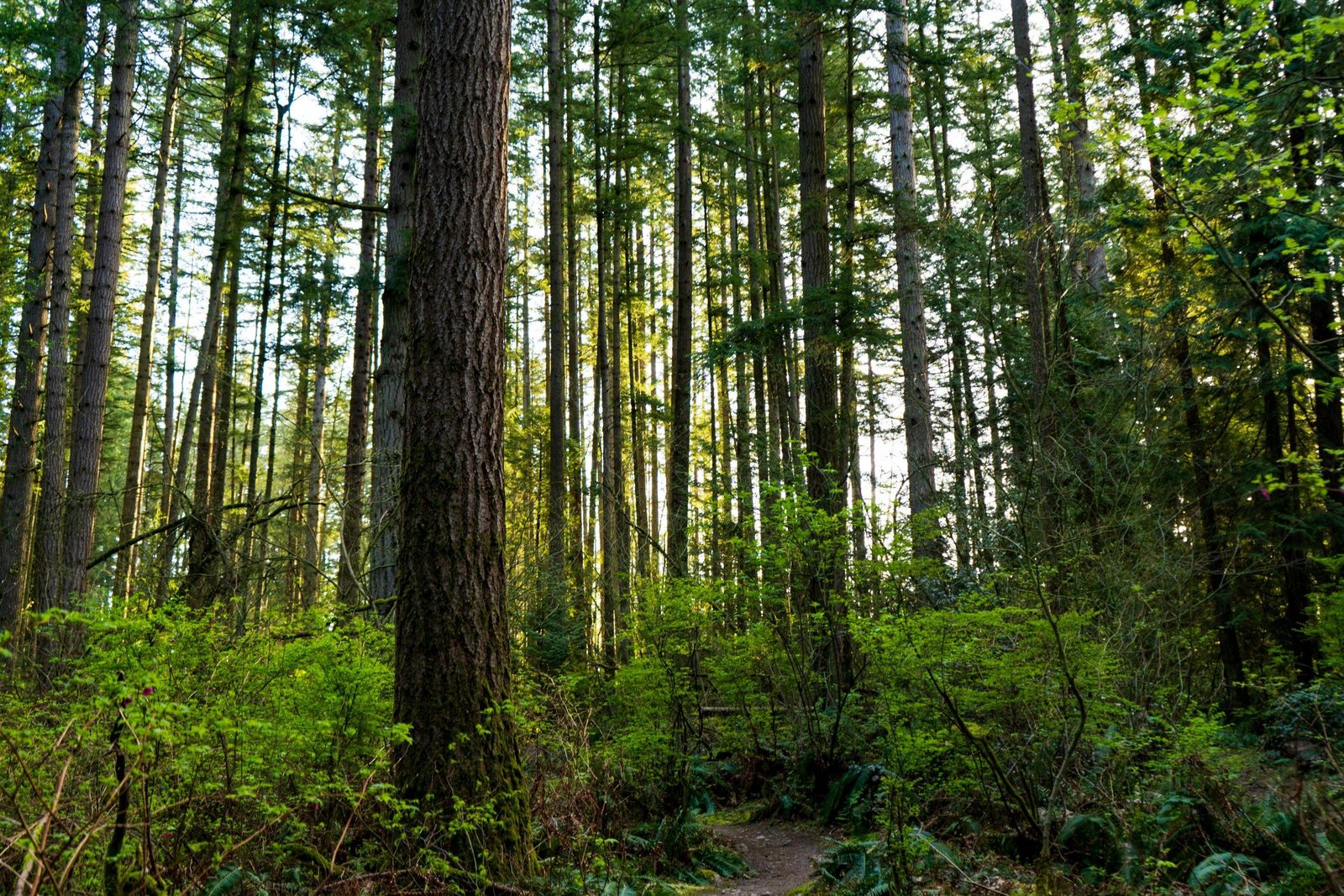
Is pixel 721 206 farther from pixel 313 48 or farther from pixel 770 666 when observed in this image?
pixel 770 666

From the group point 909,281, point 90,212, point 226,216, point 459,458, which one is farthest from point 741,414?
point 90,212

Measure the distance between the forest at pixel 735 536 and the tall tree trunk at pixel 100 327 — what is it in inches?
2.2

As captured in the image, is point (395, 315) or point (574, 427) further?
point (574, 427)

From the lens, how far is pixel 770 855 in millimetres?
5656

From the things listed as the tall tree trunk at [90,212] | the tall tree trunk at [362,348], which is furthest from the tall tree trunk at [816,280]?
the tall tree trunk at [90,212]

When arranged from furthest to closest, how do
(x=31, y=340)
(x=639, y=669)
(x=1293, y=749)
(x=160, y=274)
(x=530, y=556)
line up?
(x=160, y=274) < (x=530, y=556) < (x=31, y=340) < (x=1293, y=749) < (x=639, y=669)

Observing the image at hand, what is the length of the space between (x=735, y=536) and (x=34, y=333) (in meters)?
9.74

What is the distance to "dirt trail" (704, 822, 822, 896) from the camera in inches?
191

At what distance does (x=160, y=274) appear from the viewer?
2008cm

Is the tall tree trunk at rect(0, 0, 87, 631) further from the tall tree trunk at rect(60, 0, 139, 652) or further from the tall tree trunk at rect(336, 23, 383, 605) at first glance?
the tall tree trunk at rect(336, 23, 383, 605)

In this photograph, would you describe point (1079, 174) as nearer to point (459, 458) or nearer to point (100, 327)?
point (459, 458)

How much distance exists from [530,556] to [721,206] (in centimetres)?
1115

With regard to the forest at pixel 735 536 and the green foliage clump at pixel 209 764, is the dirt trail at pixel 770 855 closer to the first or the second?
the forest at pixel 735 536

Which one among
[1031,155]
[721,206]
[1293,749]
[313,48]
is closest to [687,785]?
[1293,749]
